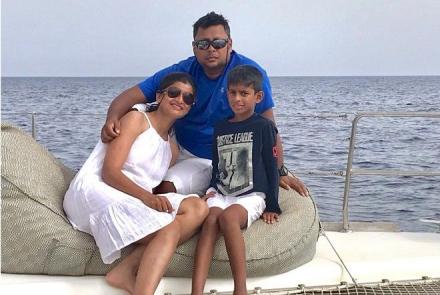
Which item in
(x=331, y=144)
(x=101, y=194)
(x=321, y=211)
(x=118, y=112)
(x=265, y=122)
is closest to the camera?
(x=101, y=194)

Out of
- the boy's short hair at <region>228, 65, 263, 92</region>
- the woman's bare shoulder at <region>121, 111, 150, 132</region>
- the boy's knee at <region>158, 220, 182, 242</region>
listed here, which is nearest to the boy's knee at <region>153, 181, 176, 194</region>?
the woman's bare shoulder at <region>121, 111, 150, 132</region>

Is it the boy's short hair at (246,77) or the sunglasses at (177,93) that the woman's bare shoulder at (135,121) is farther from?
the boy's short hair at (246,77)

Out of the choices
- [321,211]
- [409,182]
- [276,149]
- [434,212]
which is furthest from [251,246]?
[409,182]

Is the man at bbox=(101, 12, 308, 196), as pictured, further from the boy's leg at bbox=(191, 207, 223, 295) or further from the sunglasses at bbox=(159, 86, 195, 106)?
the boy's leg at bbox=(191, 207, 223, 295)

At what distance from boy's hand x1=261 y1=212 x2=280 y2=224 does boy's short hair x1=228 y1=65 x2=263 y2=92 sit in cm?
53

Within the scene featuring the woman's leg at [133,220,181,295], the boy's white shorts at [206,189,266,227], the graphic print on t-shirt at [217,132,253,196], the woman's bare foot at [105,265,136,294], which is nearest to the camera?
the woman's leg at [133,220,181,295]

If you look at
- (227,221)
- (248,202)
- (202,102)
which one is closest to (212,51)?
(202,102)

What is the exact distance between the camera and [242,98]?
247cm

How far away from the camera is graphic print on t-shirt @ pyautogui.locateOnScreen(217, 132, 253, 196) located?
2449 mm

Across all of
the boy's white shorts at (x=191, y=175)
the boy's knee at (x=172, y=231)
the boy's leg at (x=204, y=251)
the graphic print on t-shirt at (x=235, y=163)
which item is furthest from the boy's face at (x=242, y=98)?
the boy's knee at (x=172, y=231)

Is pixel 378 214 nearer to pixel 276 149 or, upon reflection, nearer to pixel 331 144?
pixel 331 144

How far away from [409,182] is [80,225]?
264 inches

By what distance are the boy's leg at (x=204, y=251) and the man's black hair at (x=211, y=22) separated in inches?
36.1

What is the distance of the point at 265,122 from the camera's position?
97.0 inches
